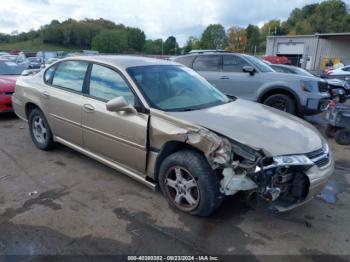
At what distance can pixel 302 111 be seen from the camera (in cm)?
703

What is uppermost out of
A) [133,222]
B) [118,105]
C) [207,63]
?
[207,63]

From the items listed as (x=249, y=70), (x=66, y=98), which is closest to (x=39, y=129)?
(x=66, y=98)

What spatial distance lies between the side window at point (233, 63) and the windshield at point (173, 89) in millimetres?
3775

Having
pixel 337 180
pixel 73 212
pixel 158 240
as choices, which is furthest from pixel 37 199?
pixel 337 180

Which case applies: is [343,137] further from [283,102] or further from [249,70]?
[249,70]

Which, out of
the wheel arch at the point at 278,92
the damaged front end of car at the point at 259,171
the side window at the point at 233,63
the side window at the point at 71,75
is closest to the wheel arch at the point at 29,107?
the side window at the point at 71,75

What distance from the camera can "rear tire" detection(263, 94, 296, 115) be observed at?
7.11m

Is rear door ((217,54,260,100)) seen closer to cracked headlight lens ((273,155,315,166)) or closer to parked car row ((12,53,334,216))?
parked car row ((12,53,334,216))

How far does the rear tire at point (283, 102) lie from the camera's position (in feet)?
23.3

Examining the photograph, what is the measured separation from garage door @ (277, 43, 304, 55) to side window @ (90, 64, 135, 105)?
39.2 m

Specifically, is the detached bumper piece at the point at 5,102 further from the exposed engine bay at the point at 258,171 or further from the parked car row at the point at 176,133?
the exposed engine bay at the point at 258,171

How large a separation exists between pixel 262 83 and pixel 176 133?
195 inches

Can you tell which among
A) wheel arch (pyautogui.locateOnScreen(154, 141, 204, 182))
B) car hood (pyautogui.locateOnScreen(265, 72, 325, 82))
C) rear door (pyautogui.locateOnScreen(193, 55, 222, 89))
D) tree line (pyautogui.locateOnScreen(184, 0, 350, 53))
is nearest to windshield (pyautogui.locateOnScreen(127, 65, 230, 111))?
wheel arch (pyautogui.locateOnScreen(154, 141, 204, 182))

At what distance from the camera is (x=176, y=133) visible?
299cm
